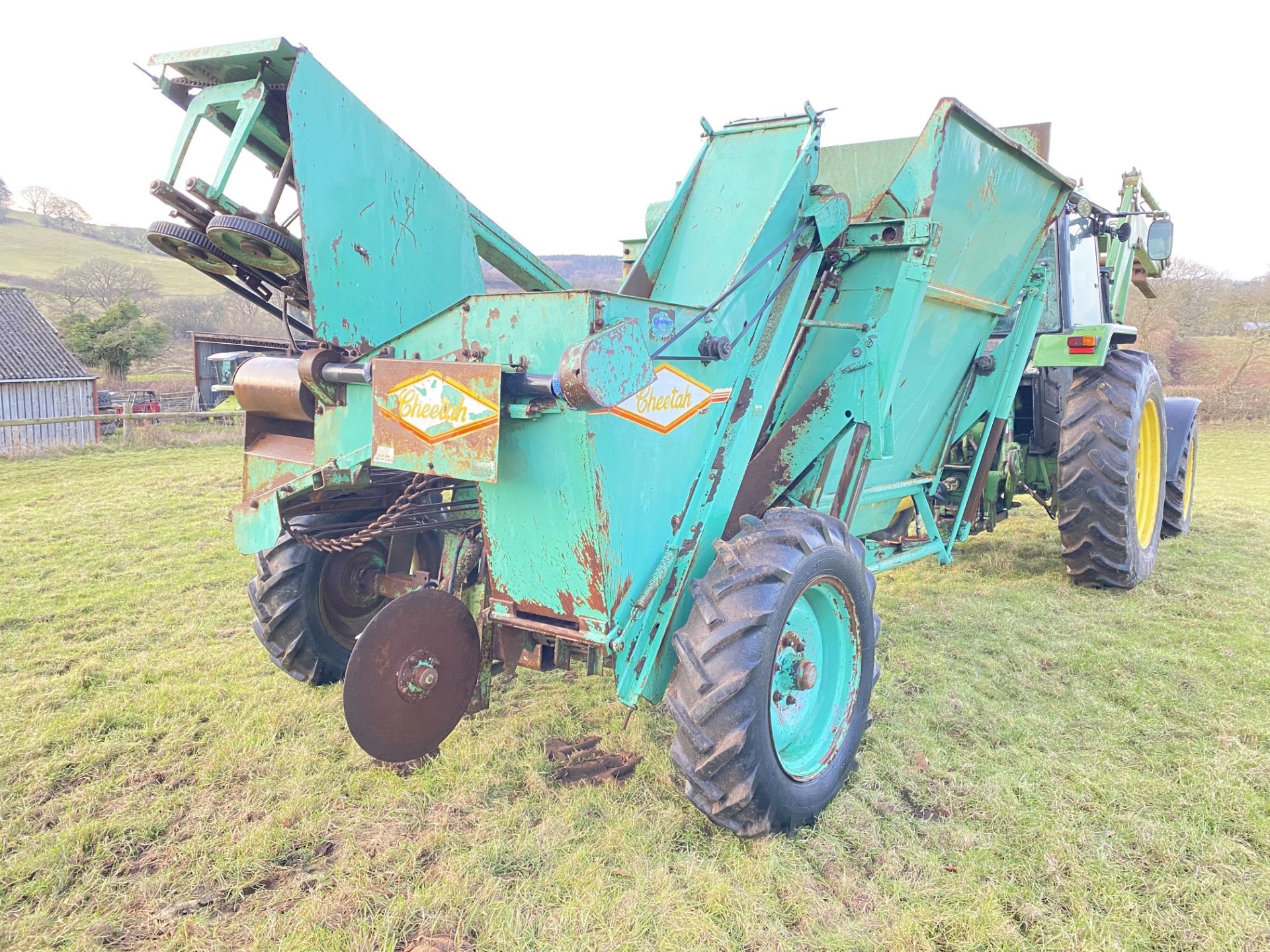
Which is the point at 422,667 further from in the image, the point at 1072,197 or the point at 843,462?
the point at 1072,197

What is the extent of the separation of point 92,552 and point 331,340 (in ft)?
15.7

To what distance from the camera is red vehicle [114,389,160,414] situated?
21.6m

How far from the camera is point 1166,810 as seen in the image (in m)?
2.72

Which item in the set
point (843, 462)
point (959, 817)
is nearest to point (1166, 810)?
point (959, 817)

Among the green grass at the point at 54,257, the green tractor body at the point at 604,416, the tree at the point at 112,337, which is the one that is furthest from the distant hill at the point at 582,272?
the green grass at the point at 54,257

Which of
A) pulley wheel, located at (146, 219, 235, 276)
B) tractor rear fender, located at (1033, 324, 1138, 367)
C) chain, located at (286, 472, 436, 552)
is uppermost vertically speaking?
pulley wheel, located at (146, 219, 235, 276)

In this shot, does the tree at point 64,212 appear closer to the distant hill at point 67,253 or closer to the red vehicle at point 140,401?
the distant hill at point 67,253

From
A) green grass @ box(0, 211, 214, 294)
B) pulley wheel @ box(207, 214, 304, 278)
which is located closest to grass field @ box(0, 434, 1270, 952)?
pulley wheel @ box(207, 214, 304, 278)

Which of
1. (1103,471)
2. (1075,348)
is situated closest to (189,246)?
(1075,348)

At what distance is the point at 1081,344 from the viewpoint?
4.96 metres

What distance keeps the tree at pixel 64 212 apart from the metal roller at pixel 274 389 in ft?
235

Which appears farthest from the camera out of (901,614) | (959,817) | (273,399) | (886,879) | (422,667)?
(901,614)

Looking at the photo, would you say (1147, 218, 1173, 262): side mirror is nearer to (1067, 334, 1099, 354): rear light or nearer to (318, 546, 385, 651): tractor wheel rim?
(1067, 334, 1099, 354): rear light

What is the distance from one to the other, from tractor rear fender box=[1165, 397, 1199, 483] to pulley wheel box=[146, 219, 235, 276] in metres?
6.80
